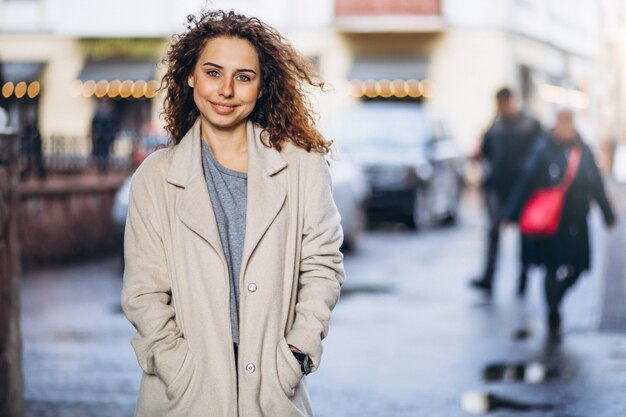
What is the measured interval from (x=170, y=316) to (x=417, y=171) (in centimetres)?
1612

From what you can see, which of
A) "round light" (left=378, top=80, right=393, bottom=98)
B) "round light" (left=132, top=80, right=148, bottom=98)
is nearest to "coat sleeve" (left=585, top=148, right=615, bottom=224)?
"round light" (left=378, top=80, right=393, bottom=98)

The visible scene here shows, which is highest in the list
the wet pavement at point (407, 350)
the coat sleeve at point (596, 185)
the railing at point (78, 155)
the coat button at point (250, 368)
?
the coat button at point (250, 368)

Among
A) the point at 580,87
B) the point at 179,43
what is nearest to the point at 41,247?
the point at 179,43

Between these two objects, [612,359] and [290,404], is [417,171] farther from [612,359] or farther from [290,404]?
[290,404]

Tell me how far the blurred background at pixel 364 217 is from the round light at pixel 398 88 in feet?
0.16

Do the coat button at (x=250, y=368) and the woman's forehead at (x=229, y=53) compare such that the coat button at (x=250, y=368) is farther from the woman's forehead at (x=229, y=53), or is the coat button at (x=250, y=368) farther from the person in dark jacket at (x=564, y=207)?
the person in dark jacket at (x=564, y=207)

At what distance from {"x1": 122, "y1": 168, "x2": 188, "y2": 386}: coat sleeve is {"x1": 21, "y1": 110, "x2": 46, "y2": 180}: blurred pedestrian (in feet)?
36.9

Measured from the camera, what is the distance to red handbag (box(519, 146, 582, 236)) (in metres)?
10.3

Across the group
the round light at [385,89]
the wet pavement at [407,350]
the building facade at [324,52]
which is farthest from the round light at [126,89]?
the wet pavement at [407,350]

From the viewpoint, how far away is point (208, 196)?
3688mm

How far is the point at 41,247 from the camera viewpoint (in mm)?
14961

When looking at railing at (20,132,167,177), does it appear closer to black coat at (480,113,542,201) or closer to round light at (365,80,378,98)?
black coat at (480,113,542,201)

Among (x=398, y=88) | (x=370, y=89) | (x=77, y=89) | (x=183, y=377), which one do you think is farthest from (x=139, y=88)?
(x=183, y=377)

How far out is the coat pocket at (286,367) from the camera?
3.61 metres
